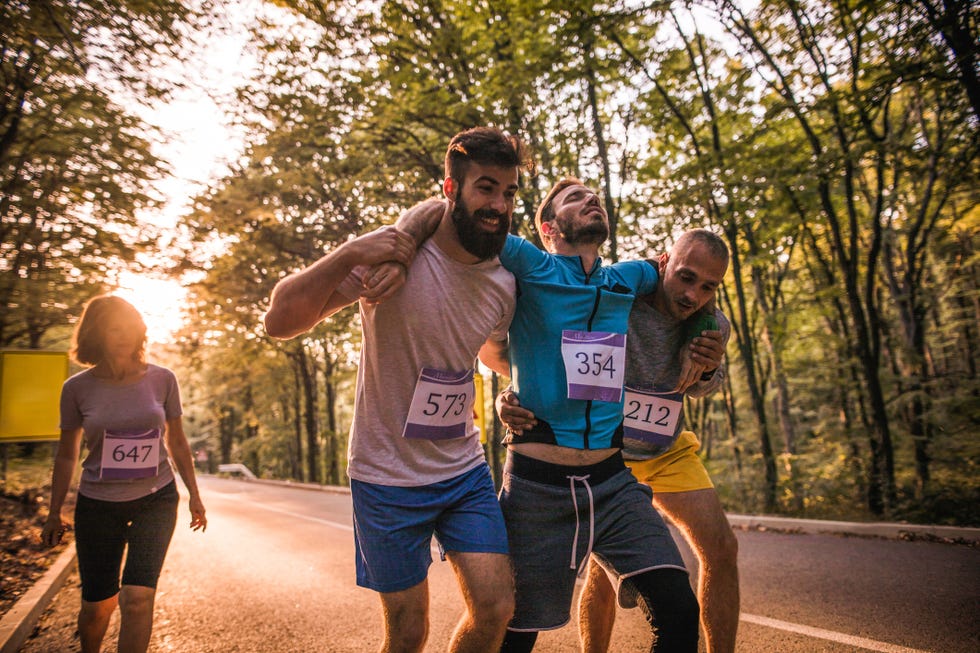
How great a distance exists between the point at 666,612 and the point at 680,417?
100 centimetres

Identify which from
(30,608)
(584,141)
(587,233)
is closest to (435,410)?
(587,233)

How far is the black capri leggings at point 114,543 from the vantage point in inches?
109

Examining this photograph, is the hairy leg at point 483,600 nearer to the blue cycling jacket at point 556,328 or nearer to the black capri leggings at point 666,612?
the black capri leggings at point 666,612

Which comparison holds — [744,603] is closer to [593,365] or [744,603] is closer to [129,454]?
[593,365]

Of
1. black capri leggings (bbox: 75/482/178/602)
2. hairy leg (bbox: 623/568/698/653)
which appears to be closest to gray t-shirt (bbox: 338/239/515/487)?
hairy leg (bbox: 623/568/698/653)

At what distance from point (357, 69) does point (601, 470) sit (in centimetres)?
856

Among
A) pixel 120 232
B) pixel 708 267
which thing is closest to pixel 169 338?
pixel 120 232

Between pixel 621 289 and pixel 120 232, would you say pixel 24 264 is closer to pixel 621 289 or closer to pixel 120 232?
pixel 120 232

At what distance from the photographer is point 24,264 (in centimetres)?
854

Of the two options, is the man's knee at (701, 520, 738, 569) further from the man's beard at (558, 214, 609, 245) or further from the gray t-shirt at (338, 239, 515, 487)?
the man's beard at (558, 214, 609, 245)

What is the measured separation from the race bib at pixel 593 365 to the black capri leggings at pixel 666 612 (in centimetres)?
64

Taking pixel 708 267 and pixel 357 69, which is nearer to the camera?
pixel 708 267

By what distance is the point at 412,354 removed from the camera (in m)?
2.11

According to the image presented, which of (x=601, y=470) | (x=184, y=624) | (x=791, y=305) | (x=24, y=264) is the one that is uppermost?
(x=24, y=264)
